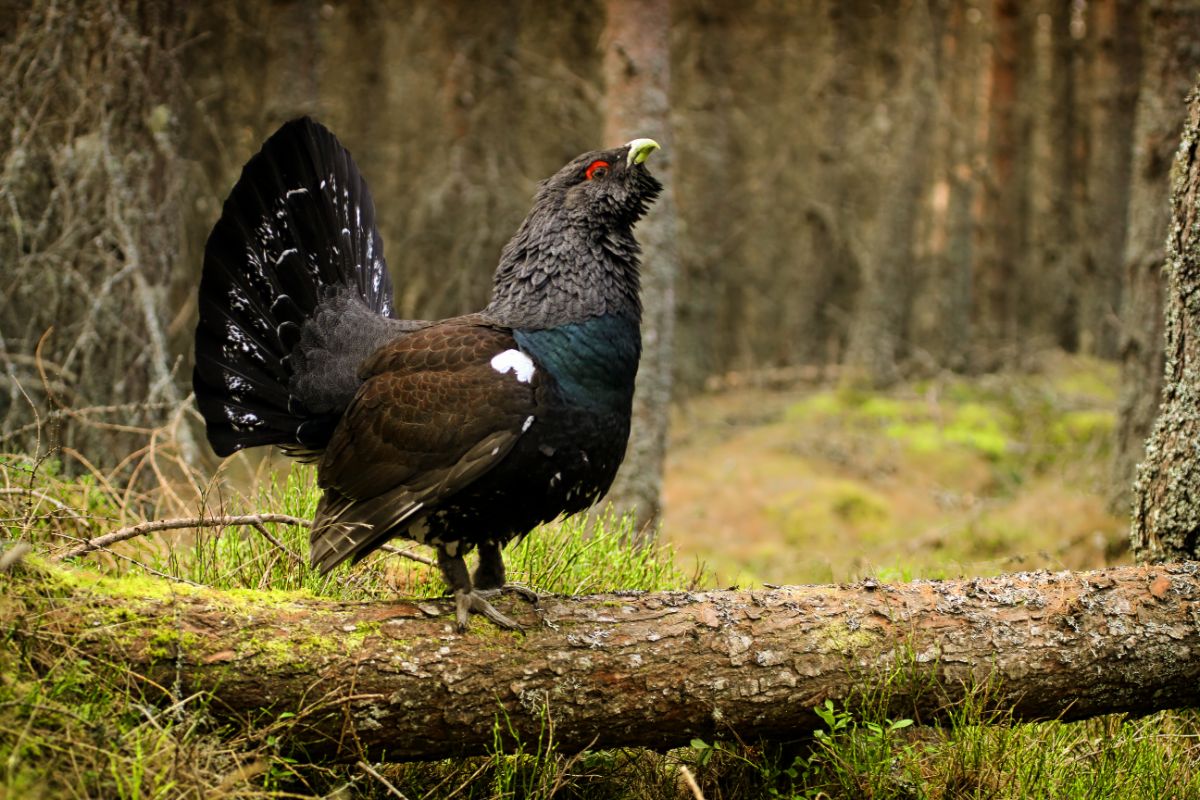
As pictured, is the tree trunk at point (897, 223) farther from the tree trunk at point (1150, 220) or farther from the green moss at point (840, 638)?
the green moss at point (840, 638)

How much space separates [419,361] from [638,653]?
129 cm

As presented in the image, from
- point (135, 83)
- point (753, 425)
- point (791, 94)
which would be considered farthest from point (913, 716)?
point (791, 94)

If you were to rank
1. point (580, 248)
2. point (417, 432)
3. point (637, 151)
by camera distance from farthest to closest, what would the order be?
point (637, 151), point (580, 248), point (417, 432)

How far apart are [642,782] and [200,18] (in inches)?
281

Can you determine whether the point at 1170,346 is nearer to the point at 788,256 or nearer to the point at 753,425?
the point at 753,425

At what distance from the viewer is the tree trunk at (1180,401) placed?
13.5 ft

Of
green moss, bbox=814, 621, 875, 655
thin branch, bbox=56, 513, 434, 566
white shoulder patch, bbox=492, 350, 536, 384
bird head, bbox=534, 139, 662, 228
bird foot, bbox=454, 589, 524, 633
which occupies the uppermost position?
bird head, bbox=534, 139, 662, 228

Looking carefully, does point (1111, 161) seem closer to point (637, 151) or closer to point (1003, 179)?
point (1003, 179)

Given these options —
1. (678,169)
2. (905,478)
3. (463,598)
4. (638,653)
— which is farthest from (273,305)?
(678,169)

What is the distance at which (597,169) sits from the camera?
4027 millimetres

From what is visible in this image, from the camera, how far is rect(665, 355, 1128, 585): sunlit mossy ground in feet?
25.1

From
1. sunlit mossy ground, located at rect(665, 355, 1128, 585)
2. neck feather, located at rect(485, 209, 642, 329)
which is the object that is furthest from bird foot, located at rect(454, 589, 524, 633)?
sunlit mossy ground, located at rect(665, 355, 1128, 585)

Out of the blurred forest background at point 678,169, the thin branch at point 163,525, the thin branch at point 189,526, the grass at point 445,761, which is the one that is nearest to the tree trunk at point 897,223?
the blurred forest background at point 678,169

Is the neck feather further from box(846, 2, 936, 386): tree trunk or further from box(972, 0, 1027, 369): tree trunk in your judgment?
box(972, 0, 1027, 369): tree trunk
